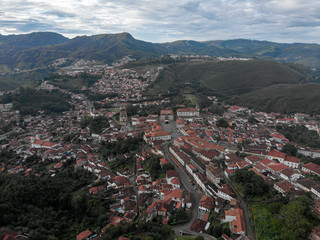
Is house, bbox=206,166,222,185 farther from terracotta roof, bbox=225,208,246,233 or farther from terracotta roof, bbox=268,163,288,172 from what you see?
terracotta roof, bbox=268,163,288,172

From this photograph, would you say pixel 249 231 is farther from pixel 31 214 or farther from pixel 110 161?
pixel 110 161

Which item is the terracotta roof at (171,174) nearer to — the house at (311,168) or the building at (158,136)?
the building at (158,136)

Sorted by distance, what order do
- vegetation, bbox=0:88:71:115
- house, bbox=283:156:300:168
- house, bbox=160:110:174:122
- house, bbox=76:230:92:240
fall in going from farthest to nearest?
vegetation, bbox=0:88:71:115 < house, bbox=160:110:174:122 < house, bbox=283:156:300:168 < house, bbox=76:230:92:240

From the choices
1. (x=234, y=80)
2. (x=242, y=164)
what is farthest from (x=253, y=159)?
(x=234, y=80)

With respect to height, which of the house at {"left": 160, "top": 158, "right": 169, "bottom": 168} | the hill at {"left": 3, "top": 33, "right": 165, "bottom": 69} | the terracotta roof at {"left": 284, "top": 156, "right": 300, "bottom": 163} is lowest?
the house at {"left": 160, "top": 158, "right": 169, "bottom": 168}

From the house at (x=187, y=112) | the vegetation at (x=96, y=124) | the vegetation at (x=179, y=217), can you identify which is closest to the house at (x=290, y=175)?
the vegetation at (x=179, y=217)

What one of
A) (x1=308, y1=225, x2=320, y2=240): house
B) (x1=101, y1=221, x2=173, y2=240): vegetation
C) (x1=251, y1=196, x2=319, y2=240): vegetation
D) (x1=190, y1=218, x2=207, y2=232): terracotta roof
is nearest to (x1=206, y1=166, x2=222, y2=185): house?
(x1=251, y1=196, x2=319, y2=240): vegetation

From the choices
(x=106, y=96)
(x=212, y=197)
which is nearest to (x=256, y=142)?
(x=212, y=197)
